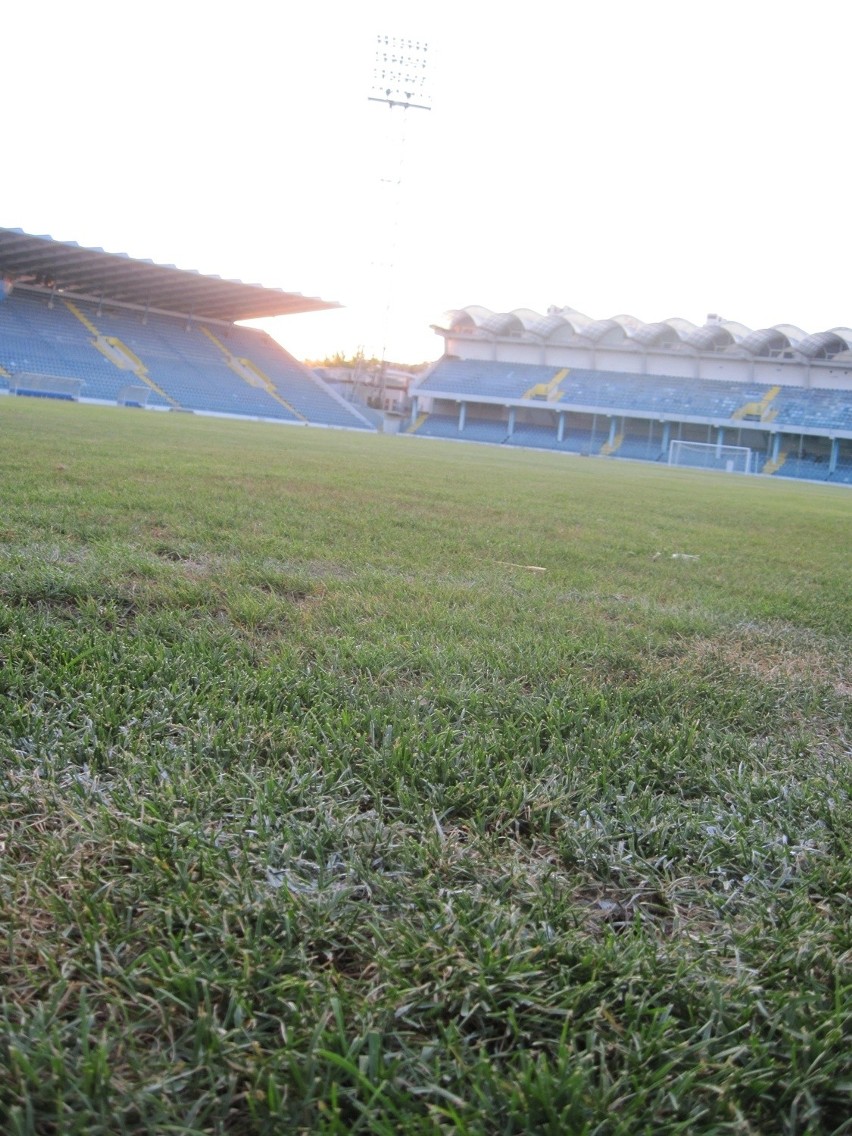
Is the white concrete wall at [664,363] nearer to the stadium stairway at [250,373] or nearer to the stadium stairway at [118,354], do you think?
the stadium stairway at [250,373]

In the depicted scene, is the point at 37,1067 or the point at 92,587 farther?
the point at 92,587

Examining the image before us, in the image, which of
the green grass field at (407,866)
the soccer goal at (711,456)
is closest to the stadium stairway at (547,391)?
the soccer goal at (711,456)

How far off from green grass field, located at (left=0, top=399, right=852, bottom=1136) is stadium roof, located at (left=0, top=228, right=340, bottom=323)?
34.9 meters

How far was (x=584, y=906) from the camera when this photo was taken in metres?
1.37

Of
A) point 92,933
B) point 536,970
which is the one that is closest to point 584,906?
point 536,970

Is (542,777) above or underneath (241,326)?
underneath

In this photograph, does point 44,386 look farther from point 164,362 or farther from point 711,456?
point 711,456

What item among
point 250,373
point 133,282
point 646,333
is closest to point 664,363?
point 646,333

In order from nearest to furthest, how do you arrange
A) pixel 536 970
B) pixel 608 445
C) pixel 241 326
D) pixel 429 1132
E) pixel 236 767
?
pixel 429 1132, pixel 536 970, pixel 236 767, pixel 608 445, pixel 241 326

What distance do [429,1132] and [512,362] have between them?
2052 inches

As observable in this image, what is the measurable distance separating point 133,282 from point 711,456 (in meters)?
27.2

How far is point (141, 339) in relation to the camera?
4134 cm

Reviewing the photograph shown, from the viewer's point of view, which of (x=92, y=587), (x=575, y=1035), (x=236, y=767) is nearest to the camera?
(x=575, y=1035)

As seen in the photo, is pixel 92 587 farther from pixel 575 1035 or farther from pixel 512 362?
pixel 512 362
